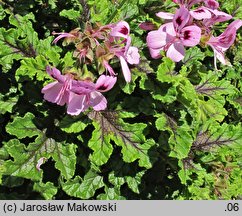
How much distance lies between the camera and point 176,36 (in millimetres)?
1658

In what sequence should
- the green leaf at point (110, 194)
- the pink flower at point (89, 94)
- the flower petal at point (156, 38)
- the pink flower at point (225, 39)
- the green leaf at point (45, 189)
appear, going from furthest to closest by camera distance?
1. the green leaf at point (110, 194)
2. the green leaf at point (45, 189)
3. the pink flower at point (225, 39)
4. the flower petal at point (156, 38)
5. the pink flower at point (89, 94)

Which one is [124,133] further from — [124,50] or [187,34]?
[187,34]

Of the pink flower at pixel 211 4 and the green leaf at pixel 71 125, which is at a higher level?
the pink flower at pixel 211 4

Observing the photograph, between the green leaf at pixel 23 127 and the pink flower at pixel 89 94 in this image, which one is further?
the green leaf at pixel 23 127

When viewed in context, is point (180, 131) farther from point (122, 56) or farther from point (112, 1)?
point (112, 1)

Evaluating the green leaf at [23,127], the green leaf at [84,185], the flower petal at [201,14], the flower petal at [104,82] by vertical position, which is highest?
the flower petal at [201,14]

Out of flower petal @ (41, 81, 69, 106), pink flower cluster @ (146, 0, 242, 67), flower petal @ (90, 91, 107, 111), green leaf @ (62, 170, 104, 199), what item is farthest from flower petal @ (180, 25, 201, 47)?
green leaf @ (62, 170, 104, 199)

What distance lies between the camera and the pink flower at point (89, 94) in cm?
153

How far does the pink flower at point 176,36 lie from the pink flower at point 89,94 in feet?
0.70

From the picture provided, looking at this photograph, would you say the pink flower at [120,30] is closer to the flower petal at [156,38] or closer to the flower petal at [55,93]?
the flower petal at [156,38]

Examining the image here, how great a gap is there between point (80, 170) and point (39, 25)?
2.57 ft

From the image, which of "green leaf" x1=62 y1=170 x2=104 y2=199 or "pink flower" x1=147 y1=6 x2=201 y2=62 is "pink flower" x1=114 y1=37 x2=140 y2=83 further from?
"green leaf" x1=62 y1=170 x2=104 y2=199

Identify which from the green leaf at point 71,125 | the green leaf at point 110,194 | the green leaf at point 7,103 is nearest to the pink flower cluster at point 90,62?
the green leaf at point 71,125
